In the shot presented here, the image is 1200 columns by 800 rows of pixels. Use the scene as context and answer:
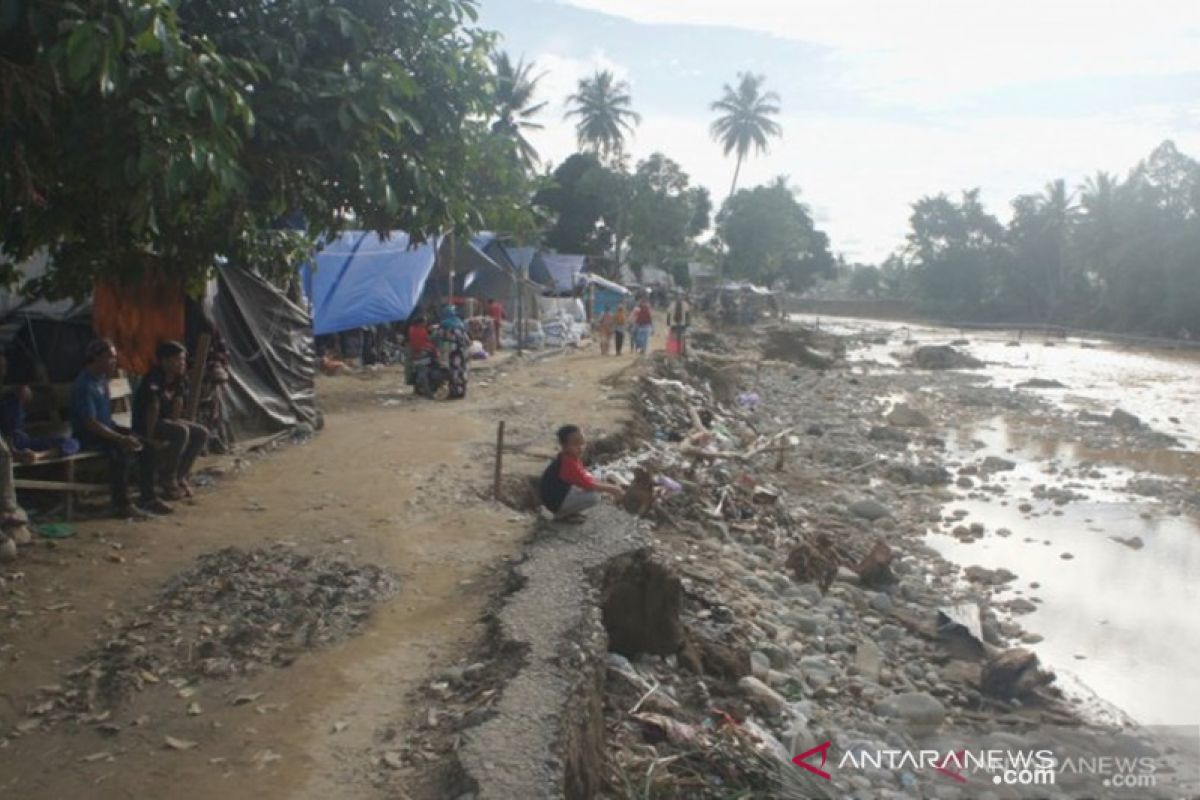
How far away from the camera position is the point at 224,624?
5023 millimetres

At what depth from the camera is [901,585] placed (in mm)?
9469

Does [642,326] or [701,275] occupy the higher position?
[701,275]

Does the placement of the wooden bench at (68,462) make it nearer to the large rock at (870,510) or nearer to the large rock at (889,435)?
the large rock at (870,510)

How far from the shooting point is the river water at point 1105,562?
321 inches

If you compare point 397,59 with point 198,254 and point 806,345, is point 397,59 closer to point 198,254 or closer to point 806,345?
point 198,254

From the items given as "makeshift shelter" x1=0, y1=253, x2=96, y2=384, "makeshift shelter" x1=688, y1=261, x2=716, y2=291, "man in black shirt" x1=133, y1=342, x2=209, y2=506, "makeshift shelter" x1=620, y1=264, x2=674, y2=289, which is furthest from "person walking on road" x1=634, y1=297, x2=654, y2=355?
"makeshift shelter" x1=688, y1=261, x2=716, y2=291

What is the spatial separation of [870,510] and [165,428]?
9264mm

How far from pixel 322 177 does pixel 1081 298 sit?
63.3 metres

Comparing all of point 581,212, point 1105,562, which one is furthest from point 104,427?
point 581,212

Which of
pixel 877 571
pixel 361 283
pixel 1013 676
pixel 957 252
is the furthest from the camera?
pixel 957 252

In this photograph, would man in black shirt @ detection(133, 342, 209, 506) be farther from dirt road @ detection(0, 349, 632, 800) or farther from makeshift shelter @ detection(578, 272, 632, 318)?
makeshift shelter @ detection(578, 272, 632, 318)

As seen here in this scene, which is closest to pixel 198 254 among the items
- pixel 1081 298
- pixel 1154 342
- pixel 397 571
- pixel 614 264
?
pixel 397 571

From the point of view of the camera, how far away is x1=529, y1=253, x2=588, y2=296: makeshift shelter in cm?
3216

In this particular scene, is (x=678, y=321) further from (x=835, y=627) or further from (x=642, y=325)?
(x=835, y=627)
